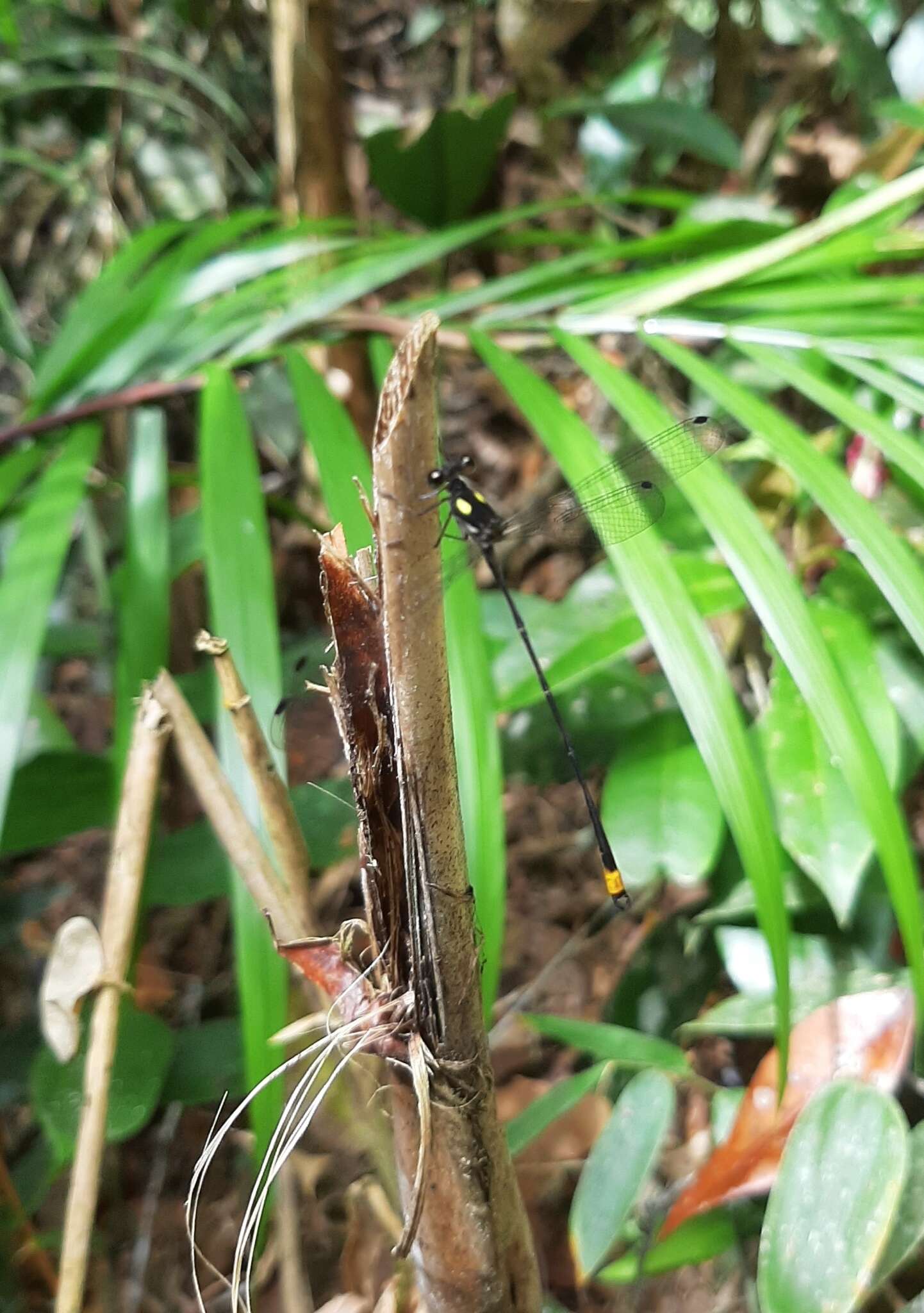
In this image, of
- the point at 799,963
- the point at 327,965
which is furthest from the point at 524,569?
the point at 327,965

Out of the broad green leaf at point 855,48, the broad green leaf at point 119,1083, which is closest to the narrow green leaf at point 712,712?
the broad green leaf at point 119,1083

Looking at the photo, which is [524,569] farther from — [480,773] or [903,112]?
[480,773]

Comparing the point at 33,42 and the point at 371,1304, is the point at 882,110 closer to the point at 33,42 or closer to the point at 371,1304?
the point at 371,1304

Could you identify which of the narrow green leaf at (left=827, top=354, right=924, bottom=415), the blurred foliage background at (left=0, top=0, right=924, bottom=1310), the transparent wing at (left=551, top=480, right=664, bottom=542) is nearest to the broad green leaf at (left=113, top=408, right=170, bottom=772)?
the blurred foliage background at (left=0, top=0, right=924, bottom=1310)

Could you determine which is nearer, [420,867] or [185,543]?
[420,867]

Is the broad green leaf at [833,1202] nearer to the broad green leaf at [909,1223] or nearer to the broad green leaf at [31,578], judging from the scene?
the broad green leaf at [909,1223]

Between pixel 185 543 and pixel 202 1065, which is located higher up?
pixel 185 543
